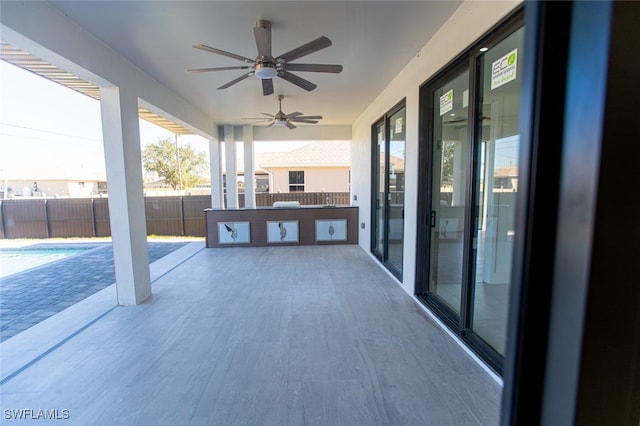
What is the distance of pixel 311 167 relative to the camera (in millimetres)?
13664

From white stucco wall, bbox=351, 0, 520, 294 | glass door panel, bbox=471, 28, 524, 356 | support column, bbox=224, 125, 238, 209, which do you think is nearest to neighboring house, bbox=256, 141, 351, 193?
support column, bbox=224, 125, 238, 209

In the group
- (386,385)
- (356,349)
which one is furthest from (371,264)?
(386,385)

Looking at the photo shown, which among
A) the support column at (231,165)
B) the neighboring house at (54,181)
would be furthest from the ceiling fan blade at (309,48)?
the neighboring house at (54,181)

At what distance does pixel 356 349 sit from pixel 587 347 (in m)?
2.24

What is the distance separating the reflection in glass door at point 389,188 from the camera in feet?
13.7

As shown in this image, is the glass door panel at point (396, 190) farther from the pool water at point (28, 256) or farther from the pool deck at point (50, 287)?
the pool water at point (28, 256)

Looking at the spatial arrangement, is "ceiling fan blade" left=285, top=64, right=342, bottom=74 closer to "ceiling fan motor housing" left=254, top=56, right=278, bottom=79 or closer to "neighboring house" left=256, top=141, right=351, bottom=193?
"ceiling fan motor housing" left=254, top=56, right=278, bottom=79

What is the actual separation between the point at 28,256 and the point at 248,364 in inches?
328

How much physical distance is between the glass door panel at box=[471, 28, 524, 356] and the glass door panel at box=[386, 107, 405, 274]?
1.62 metres

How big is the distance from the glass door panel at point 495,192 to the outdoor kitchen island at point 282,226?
13.9ft

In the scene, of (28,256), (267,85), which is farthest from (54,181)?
(267,85)

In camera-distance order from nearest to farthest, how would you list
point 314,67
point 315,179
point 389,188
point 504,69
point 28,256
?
point 504,69
point 314,67
point 389,188
point 28,256
point 315,179

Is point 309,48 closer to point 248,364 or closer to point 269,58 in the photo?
point 269,58

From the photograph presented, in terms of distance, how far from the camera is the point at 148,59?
338 cm
